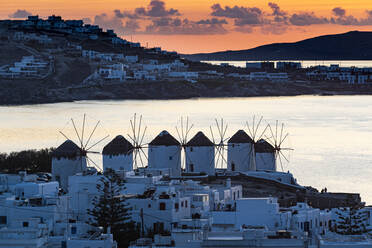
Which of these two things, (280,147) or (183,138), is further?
(280,147)

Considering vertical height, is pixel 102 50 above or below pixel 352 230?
above

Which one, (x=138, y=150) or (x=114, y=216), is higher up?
(x=138, y=150)

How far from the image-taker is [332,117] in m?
118

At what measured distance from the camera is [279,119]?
4336 inches

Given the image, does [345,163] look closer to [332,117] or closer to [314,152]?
[314,152]

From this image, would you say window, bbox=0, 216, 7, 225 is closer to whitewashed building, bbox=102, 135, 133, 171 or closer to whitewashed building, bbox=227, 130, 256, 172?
whitewashed building, bbox=102, 135, 133, 171

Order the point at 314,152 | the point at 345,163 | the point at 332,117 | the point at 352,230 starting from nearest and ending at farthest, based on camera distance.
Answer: the point at 352,230 < the point at 345,163 < the point at 314,152 < the point at 332,117

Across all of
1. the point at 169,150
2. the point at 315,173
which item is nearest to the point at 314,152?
the point at 315,173

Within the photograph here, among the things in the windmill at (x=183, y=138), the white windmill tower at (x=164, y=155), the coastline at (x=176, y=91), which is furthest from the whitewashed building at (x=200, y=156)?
the coastline at (x=176, y=91)

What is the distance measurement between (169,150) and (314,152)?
32812 mm

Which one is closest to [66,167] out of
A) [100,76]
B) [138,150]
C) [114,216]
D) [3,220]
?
[138,150]

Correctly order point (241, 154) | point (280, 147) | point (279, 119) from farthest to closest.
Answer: point (279, 119)
point (280, 147)
point (241, 154)

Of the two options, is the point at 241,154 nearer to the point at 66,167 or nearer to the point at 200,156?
the point at 200,156

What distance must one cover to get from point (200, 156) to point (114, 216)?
14862 mm
